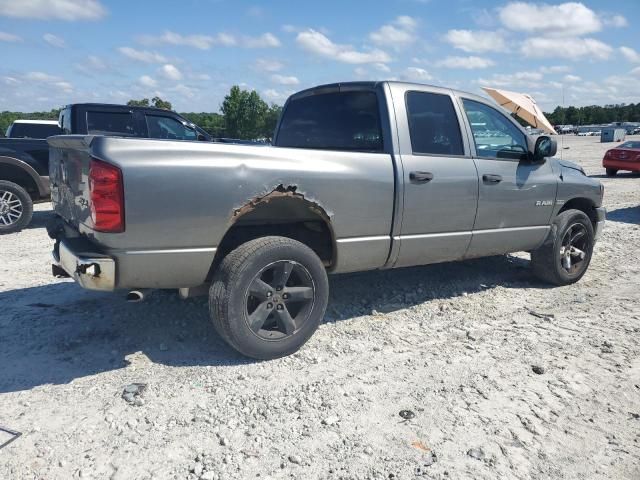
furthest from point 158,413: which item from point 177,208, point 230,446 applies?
point 177,208

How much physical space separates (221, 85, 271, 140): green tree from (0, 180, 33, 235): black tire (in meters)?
49.5

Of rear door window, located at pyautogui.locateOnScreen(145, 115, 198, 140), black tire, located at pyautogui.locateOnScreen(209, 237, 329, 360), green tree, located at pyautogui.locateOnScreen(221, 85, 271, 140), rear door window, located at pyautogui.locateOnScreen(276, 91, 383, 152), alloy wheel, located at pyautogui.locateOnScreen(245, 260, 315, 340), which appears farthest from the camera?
green tree, located at pyautogui.locateOnScreen(221, 85, 271, 140)

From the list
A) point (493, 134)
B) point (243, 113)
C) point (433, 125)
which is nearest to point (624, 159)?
point (493, 134)

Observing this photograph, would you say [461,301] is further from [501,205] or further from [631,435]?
[631,435]

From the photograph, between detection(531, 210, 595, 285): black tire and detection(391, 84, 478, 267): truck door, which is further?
detection(531, 210, 595, 285): black tire

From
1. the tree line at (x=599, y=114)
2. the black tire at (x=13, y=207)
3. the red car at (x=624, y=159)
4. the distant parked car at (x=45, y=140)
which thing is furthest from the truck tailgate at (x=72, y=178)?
the tree line at (x=599, y=114)

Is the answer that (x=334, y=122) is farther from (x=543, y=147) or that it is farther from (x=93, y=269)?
(x=93, y=269)

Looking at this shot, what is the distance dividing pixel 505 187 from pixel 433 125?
938 mm

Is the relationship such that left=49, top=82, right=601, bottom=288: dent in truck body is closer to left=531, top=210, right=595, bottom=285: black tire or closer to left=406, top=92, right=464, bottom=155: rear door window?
left=406, top=92, right=464, bottom=155: rear door window

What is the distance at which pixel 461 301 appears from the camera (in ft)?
16.0

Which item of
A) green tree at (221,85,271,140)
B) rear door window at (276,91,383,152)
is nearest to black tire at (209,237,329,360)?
rear door window at (276,91,383,152)

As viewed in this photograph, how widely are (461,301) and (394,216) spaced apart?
56.3 inches

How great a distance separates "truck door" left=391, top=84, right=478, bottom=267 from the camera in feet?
13.3

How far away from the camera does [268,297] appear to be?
11.4ft
